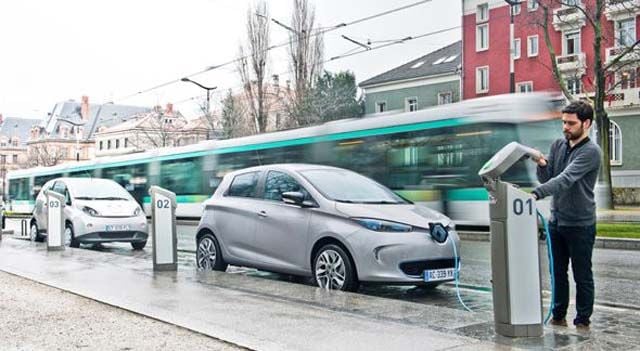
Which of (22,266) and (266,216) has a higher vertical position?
(266,216)

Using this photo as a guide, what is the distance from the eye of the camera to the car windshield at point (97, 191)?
14.7 meters

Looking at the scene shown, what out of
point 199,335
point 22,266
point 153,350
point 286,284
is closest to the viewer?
point 153,350

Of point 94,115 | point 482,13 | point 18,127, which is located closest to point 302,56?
point 482,13

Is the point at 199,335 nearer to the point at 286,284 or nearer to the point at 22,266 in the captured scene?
the point at 286,284

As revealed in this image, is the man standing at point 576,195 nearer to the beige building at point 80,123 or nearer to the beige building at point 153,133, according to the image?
the beige building at point 153,133

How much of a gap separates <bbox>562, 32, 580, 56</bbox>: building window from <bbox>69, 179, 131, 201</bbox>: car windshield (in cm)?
3384

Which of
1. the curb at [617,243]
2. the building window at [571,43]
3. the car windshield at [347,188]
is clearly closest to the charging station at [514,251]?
the car windshield at [347,188]

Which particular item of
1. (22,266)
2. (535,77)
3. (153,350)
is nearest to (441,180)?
(22,266)

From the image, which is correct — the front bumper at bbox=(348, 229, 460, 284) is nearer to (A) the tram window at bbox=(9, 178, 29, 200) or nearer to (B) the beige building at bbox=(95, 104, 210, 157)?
(A) the tram window at bbox=(9, 178, 29, 200)

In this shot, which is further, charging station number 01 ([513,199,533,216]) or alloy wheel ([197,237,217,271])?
alloy wheel ([197,237,217,271])

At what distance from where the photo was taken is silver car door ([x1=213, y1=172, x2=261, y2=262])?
8.99m

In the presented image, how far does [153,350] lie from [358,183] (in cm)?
436

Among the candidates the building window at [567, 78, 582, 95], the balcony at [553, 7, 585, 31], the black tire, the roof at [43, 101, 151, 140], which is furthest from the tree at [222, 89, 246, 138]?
the roof at [43, 101, 151, 140]

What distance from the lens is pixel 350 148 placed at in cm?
1895
